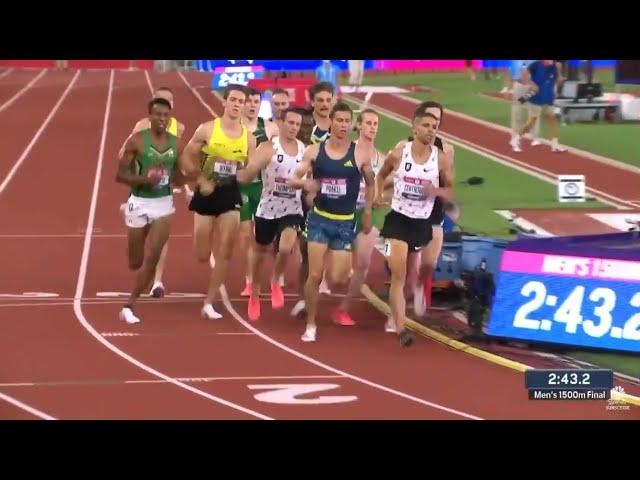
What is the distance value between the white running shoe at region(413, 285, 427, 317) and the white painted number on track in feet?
8.10

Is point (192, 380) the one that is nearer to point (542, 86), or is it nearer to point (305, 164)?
point (305, 164)

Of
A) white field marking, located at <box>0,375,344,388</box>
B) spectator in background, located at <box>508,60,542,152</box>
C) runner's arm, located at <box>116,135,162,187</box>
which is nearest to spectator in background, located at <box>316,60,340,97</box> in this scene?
spectator in background, located at <box>508,60,542,152</box>

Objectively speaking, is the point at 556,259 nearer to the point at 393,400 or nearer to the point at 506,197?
the point at 393,400

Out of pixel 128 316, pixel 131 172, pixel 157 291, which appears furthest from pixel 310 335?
pixel 157 291

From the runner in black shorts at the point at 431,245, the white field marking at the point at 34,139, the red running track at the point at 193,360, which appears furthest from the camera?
the white field marking at the point at 34,139

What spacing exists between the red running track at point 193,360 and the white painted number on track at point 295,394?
0.01 m

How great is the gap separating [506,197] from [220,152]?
8.70m

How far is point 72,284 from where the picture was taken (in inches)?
572

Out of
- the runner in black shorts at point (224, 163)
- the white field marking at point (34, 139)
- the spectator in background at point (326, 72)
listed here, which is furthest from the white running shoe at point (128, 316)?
the spectator in background at point (326, 72)

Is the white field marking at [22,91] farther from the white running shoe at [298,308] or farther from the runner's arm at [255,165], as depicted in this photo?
the runner's arm at [255,165]

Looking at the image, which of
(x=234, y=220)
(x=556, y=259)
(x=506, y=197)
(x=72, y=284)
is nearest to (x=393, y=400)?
(x=556, y=259)

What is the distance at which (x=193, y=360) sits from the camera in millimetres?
11352

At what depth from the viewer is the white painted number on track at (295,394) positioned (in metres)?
10.1

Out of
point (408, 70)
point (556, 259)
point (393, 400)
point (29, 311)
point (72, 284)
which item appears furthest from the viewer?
point (408, 70)
